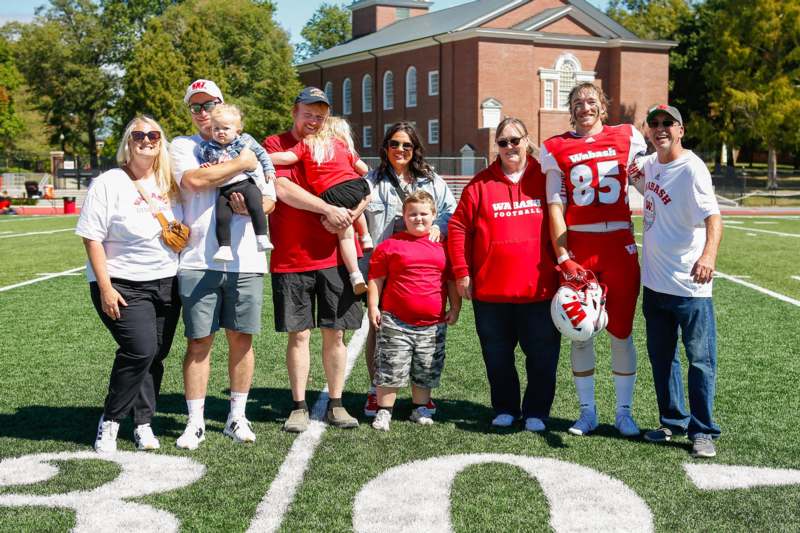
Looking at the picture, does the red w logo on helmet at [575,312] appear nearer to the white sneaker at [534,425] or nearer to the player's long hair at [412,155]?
the white sneaker at [534,425]

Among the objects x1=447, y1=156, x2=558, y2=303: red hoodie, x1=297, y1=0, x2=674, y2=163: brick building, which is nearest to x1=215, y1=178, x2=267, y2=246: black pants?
x1=447, y1=156, x2=558, y2=303: red hoodie

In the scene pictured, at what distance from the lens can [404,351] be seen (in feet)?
19.0

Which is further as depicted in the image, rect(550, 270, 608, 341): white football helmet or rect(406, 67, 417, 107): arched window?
rect(406, 67, 417, 107): arched window

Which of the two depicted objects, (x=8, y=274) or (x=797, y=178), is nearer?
(x=8, y=274)

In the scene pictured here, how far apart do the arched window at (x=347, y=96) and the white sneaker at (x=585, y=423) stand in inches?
2422

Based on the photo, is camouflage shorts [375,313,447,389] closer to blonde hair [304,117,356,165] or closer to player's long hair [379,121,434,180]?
player's long hair [379,121,434,180]

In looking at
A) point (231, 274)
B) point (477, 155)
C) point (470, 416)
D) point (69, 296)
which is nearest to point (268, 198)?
point (231, 274)

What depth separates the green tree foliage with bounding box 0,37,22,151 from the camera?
56878 millimetres

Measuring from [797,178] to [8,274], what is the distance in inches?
2137

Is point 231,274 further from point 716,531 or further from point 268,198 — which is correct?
point 716,531

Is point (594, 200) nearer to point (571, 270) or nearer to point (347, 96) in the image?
point (571, 270)

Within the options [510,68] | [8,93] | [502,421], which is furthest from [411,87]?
[502,421]

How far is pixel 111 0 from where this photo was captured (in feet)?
234

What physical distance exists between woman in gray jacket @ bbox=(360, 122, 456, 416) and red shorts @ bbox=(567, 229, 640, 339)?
3.13 ft
